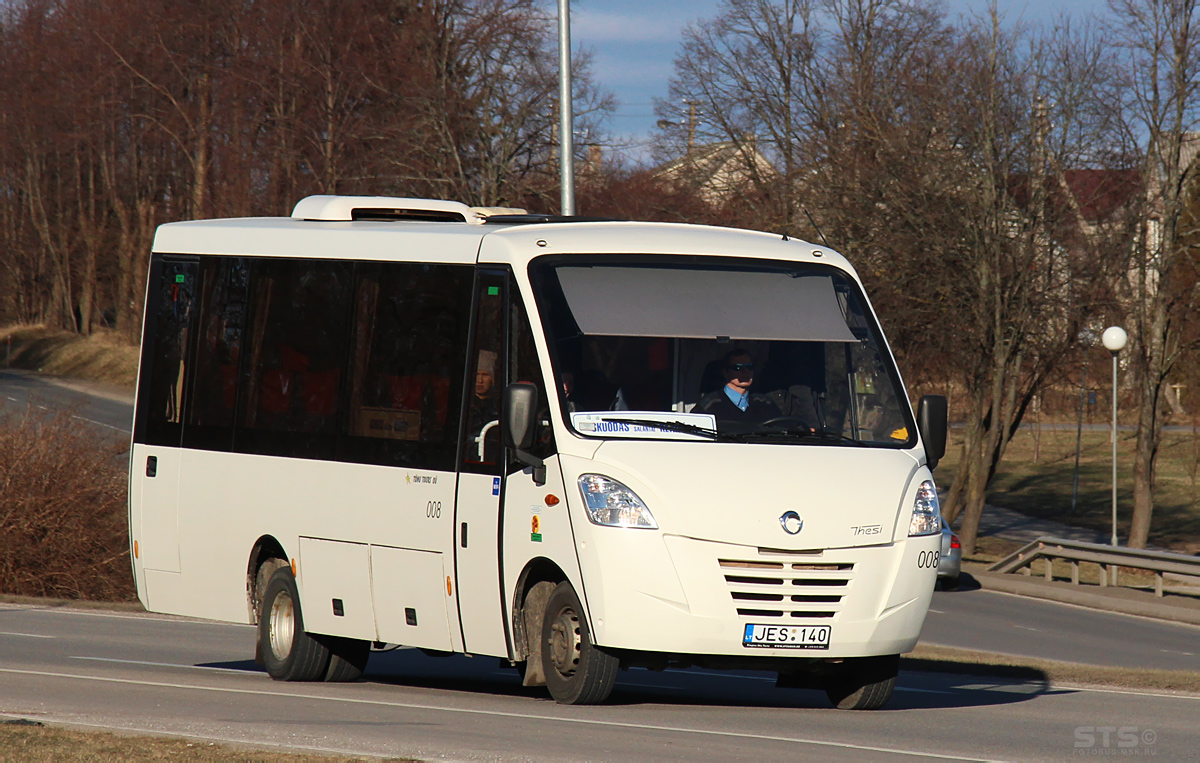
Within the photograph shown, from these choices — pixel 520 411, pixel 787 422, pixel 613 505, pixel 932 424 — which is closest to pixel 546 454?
pixel 520 411

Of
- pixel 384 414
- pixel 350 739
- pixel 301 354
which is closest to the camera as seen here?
pixel 350 739

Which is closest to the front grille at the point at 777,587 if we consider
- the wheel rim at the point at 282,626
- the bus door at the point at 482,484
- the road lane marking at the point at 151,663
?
the bus door at the point at 482,484

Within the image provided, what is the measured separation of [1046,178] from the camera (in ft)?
113

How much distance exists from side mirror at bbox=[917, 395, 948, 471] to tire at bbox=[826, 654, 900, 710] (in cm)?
119

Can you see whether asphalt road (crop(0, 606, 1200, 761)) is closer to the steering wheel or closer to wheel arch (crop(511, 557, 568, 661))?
wheel arch (crop(511, 557, 568, 661))

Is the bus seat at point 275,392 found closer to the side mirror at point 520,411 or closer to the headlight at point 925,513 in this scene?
the side mirror at point 520,411

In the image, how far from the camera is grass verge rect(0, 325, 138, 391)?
59156 mm

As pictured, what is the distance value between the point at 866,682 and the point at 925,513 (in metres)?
1.16

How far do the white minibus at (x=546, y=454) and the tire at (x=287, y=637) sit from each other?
21mm

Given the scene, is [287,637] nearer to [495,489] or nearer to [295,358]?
[295,358]

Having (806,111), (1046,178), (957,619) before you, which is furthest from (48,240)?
(957,619)

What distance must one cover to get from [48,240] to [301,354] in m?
62.0

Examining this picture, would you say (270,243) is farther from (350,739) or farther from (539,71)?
(539,71)

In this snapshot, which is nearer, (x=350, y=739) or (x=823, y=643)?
(x=350, y=739)
